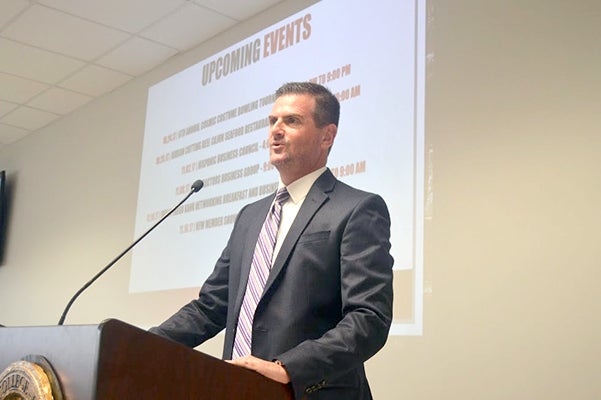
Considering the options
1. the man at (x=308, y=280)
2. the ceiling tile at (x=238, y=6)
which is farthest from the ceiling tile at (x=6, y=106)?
the man at (x=308, y=280)

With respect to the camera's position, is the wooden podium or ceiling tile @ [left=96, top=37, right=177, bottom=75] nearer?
the wooden podium

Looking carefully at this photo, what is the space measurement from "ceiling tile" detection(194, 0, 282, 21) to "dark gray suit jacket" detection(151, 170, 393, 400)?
2.37 meters

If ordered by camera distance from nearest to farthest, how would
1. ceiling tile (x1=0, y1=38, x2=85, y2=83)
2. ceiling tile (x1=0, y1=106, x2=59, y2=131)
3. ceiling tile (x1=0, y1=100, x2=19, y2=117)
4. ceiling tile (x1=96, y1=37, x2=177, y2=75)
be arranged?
1. ceiling tile (x1=96, y1=37, x2=177, y2=75)
2. ceiling tile (x1=0, y1=38, x2=85, y2=83)
3. ceiling tile (x1=0, y1=100, x2=19, y2=117)
4. ceiling tile (x1=0, y1=106, x2=59, y2=131)

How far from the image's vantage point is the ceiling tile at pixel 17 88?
5156 mm

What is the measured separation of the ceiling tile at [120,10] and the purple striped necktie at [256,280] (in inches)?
102

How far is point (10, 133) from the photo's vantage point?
637 centimetres

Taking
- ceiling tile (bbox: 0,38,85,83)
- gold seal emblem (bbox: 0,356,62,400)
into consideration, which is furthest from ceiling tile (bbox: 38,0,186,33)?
gold seal emblem (bbox: 0,356,62,400)

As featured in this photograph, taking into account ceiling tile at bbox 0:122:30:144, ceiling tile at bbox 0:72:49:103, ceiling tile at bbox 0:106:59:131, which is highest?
ceiling tile at bbox 0:72:49:103

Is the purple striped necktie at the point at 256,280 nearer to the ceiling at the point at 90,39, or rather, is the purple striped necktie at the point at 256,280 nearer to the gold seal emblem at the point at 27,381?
the gold seal emblem at the point at 27,381

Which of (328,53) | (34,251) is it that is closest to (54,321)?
(34,251)

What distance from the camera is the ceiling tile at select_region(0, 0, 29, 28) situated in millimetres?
4000

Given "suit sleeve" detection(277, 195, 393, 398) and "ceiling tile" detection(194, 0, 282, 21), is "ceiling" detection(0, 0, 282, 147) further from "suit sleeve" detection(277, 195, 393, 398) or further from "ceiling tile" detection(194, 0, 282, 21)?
"suit sleeve" detection(277, 195, 393, 398)

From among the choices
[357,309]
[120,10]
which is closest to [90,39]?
[120,10]

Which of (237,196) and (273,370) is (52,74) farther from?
(273,370)
